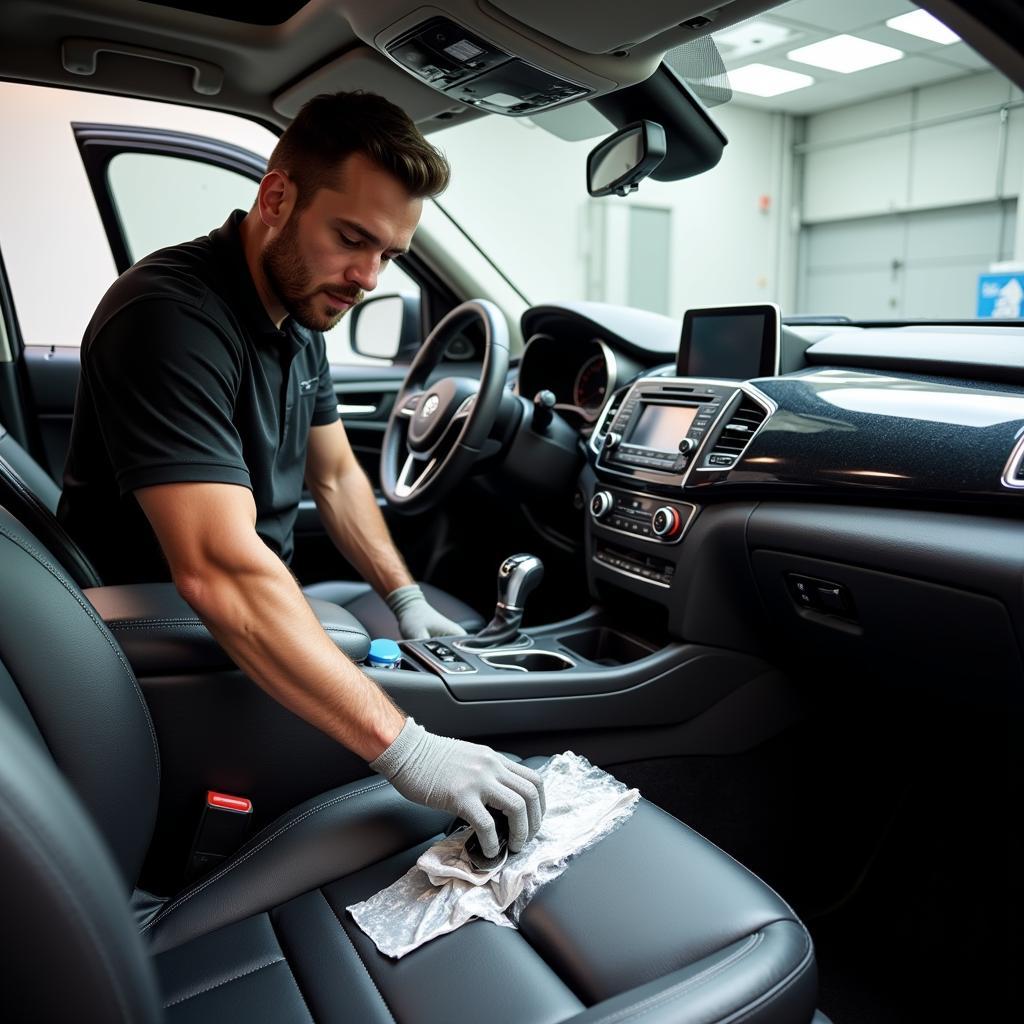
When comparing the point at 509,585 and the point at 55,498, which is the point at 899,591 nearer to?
the point at 509,585

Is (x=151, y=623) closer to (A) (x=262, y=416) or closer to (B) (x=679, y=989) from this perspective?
(A) (x=262, y=416)

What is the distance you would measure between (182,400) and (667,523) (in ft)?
2.78

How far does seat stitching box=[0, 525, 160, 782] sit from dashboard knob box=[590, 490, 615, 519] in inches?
38.0

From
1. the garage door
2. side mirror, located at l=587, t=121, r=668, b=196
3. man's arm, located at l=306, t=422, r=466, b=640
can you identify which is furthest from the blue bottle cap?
the garage door

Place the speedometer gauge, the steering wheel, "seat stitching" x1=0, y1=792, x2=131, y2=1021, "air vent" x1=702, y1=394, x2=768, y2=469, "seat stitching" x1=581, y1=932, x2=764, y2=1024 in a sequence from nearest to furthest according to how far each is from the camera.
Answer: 1. "seat stitching" x1=0, y1=792, x2=131, y2=1021
2. "seat stitching" x1=581, y1=932, x2=764, y2=1024
3. "air vent" x1=702, y1=394, x2=768, y2=469
4. the steering wheel
5. the speedometer gauge

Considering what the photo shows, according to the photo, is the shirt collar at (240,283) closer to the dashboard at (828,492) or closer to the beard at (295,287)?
the beard at (295,287)

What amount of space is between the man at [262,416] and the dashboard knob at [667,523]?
0.62m

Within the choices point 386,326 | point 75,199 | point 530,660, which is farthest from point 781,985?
point 75,199

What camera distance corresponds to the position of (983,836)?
5.24ft

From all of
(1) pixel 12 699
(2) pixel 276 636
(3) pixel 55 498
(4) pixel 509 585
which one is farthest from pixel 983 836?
(3) pixel 55 498

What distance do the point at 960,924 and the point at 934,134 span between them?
839 cm

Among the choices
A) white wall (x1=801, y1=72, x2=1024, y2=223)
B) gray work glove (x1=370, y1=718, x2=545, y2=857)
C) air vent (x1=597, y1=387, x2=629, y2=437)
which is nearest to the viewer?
gray work glove (x1=370, y1=718, x2=545, y2=857)

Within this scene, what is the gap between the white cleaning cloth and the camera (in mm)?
943

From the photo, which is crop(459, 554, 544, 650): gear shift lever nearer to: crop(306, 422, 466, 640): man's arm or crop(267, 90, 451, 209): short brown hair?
crop(306, 422, 466, 640): man's arm
